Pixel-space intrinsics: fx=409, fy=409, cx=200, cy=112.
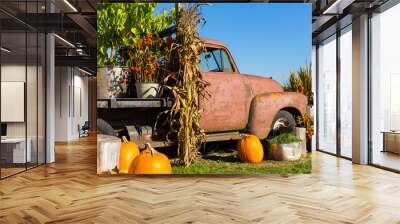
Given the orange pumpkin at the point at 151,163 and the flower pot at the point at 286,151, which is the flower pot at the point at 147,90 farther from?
the flower pot at the point at 286,151

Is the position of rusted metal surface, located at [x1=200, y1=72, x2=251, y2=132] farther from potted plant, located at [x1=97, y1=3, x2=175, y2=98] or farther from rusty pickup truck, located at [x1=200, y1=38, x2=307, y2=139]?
potted plant, located at [x1=97, y1=3, x2=175, y2=98]

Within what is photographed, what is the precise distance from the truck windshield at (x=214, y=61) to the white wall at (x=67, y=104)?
29.5ft

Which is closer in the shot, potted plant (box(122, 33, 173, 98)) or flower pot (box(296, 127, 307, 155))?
potted plant (box(122, 33, 173, 98))

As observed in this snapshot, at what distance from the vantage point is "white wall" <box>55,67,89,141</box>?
12727 millimetres

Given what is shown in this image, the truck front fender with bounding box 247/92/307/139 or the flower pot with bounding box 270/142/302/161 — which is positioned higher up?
the truck front fender with bounding box 247/92/307/139

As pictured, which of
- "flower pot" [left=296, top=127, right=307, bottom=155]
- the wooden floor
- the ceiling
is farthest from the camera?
the ceiling

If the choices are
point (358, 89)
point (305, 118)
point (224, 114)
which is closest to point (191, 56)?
point (224, 114)

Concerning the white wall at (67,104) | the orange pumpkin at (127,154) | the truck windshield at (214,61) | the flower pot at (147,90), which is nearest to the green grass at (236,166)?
the orange pumpkin at (127,154)

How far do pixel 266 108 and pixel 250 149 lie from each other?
0.54 metres

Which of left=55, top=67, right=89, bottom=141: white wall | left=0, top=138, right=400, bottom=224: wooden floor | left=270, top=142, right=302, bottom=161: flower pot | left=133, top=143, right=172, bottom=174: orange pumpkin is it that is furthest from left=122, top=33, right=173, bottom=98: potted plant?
left=55, top=67, right=89, bottom=141: white wall

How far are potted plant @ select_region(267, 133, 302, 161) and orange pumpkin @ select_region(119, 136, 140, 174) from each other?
63.6 inches

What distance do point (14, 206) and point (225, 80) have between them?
262 centimetres

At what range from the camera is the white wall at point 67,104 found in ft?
41.8

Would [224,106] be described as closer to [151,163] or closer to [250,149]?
[250,149]
